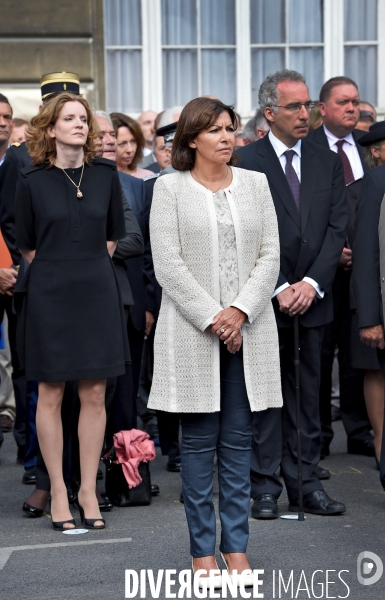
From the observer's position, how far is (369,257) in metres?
6.23

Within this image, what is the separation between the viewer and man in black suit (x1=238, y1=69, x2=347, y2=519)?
651 cm

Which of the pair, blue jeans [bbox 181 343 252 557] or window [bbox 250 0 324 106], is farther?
window [bbox 250 0 324 106]

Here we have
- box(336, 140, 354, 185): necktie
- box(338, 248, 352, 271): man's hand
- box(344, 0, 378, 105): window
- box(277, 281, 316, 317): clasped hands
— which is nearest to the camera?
box(277, 281, 316, 317): clasped hands

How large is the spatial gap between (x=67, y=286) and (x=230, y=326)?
53.9 inches

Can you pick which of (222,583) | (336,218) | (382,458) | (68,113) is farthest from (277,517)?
(68,113)

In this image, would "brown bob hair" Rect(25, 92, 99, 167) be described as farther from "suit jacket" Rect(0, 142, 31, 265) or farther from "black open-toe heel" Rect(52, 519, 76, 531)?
"black open-toe heel" Rect(52, 519, 76, 531)

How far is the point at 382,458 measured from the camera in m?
6.12

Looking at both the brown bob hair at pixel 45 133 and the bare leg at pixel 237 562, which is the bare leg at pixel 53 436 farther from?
the bare leg at pixel 237 562

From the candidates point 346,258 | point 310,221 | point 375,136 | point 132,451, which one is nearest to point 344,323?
point 346,258

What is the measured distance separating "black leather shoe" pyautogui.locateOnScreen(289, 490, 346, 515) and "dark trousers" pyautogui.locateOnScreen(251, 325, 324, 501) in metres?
0.05

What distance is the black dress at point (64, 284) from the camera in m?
6.21

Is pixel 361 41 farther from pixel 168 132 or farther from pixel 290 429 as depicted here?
pixel 290 429

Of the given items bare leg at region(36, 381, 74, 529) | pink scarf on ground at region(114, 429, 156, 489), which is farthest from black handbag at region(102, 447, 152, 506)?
bare leg at region(36, 381, 74, 529)

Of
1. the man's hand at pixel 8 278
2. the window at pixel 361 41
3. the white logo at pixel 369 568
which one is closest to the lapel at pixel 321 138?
the man's hand at pixel 8 278
